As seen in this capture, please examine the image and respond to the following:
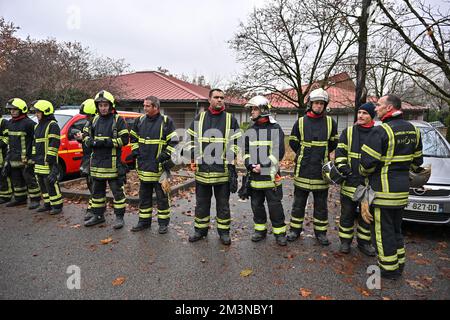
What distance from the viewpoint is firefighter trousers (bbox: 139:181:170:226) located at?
4.64 metres

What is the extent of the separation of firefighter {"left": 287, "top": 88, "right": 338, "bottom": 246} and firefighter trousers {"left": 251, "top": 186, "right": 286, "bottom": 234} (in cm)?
32

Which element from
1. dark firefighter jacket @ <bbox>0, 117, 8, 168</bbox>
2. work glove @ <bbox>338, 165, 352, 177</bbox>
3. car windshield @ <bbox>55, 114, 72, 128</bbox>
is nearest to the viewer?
work glove @ <bbox>338, 165, 352, 177</bbox>

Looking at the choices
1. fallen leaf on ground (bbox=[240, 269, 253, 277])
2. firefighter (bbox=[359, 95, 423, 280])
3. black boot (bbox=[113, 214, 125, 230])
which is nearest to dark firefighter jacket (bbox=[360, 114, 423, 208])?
firefighter (bbox=[359, 95, 423, 280])

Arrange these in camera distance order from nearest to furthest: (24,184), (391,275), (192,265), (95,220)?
(391,275)
(192,265)
(95,220)
(24,184)

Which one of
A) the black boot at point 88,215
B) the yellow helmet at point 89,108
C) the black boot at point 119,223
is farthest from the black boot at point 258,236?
the yellow helmet at point 89,108

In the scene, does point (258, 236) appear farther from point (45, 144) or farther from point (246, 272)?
point (45, 144)

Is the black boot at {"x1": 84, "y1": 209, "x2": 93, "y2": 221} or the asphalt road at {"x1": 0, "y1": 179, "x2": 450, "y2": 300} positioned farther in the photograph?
the black boot at {"x1": 84, "y1": 209, "x2": 93, "y2": 221}

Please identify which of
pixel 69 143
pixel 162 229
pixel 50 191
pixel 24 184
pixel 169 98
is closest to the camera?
pixel 162 229

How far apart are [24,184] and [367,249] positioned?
6.81 metres

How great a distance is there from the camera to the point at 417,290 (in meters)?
3.14

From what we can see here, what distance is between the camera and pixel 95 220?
502cm

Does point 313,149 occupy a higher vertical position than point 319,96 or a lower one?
lower

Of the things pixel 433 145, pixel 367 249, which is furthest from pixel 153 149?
pixel 433 145

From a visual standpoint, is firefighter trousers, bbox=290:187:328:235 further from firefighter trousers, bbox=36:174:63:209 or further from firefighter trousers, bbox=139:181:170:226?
firefighter trousers, bbox=36:174:63:209
